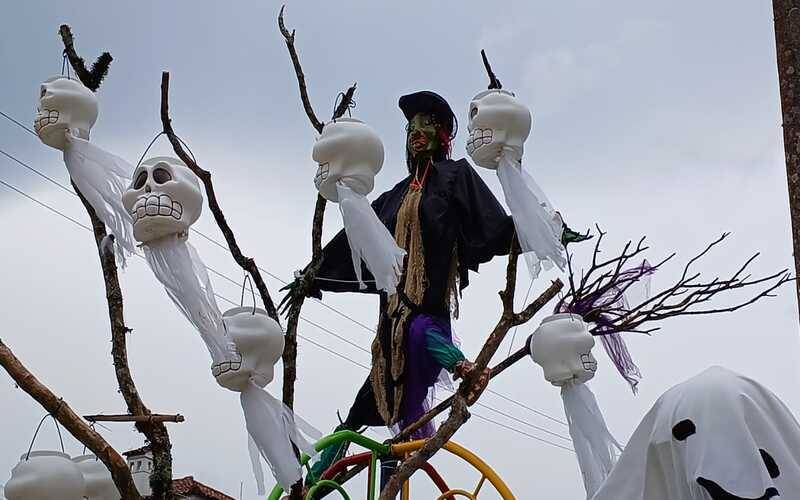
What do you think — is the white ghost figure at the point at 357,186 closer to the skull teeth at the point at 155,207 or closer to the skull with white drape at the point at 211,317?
the skull with white drape at the point at 211,317

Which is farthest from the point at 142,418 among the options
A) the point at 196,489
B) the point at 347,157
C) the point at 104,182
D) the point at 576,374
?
the point at 196,489

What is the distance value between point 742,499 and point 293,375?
1.48 m

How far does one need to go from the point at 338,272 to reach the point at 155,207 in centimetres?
106

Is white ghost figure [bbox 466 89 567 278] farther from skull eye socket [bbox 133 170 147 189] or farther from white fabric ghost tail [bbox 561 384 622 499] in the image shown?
skull eye socket [bbox 133 170 147 189]

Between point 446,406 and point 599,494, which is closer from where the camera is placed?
point 599,494

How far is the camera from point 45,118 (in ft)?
8.21

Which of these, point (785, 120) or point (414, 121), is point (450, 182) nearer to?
point (414, 121)

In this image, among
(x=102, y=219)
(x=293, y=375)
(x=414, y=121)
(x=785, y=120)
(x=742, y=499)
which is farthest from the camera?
(x=414, y=121)

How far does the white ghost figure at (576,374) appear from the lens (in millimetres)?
2834

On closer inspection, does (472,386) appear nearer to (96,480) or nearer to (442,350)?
(442,350)

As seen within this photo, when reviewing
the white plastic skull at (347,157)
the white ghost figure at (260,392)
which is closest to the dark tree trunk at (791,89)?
the white plastic skull at (347,157)

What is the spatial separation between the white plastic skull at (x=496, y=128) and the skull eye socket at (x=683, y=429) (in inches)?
59.4

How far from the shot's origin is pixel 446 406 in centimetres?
277

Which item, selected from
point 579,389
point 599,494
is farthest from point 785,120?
point 579,389
